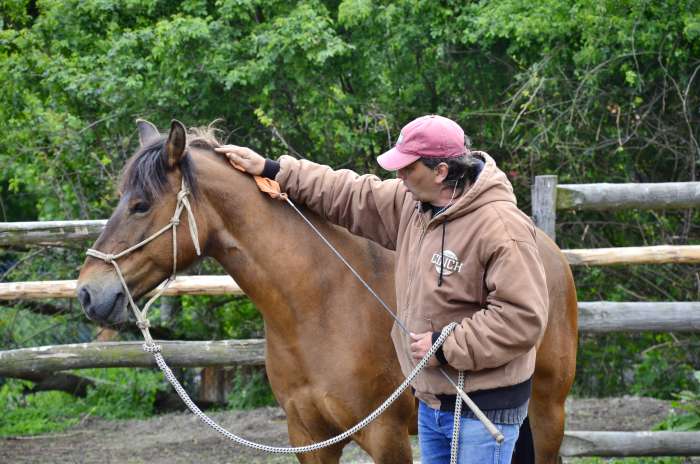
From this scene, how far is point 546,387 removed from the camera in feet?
13.3

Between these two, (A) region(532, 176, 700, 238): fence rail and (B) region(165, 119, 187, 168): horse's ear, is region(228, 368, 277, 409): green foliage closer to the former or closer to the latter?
(A) region(532, 176, 700, 238): fence rail

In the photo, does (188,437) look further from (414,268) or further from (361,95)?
(414,268)

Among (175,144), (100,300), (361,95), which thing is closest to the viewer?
(100,300)

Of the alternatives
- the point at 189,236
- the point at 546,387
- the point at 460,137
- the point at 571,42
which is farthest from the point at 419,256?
the point at 571,42

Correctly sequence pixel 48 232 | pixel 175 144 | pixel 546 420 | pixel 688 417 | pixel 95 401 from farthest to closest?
pixel 95 401, pixel 688 417, pixel 48 232, pixel 546 420, pixel 175 144

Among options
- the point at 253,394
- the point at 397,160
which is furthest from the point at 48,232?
the point at 397,160

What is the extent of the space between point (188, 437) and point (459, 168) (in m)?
4.22

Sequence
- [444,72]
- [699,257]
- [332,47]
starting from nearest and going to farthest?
[699,257] < [332,47] < [444,72]

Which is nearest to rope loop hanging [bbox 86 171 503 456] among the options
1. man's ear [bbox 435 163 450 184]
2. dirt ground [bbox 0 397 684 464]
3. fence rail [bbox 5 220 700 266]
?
man's ear [bbox 435 163 450 184]

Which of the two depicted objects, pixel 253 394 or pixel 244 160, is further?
pixel 253 394

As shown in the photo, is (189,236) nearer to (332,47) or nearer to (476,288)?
(476,288)

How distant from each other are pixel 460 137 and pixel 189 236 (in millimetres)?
1076

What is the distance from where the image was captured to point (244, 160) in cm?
332

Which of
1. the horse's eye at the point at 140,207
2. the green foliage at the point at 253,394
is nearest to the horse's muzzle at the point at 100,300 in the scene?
the horse's eye at the point at 140,207
